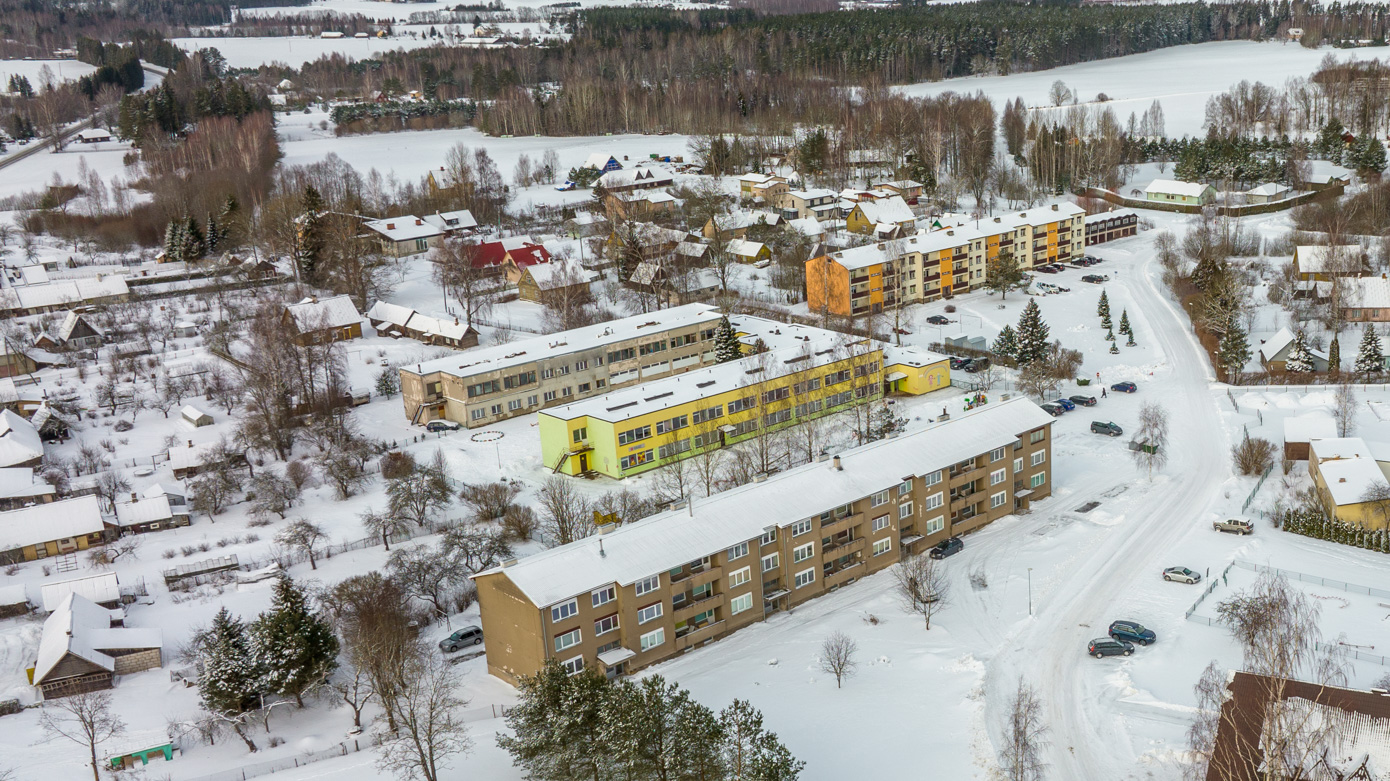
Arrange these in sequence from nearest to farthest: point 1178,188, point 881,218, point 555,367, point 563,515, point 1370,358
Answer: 1. point 563,515
2. point 1370,358
3. point 555,367
4. point 881,218
5. point 1178,188

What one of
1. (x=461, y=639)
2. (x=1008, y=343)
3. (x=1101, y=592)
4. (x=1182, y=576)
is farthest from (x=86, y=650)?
(x=1008, y=343)

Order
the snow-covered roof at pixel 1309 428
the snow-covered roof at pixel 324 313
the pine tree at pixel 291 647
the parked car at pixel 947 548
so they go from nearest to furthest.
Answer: the pine tree at pixel 291 647, the parked car at pixel 947 548, the snow-covered roof at pixel 1309 428, the snow-covered roof at pixel 324 313

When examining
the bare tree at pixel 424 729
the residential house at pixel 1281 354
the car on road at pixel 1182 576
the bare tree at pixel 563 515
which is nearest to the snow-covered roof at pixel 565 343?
the bare tree at pixel 563 515

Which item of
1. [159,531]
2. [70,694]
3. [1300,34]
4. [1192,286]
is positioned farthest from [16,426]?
[1300,34]

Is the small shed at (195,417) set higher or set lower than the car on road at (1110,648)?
higher

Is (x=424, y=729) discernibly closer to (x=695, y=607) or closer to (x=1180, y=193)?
(x=695, y=607)

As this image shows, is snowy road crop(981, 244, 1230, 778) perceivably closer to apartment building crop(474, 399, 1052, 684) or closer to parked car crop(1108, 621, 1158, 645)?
parked car crop(1108, 621, 1158, 645)

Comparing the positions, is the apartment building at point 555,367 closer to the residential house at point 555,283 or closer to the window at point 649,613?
the residential house at point 555,283
